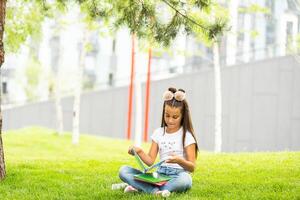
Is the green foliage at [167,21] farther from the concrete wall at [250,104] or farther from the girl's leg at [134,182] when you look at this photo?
the concrete wall at [250,104]

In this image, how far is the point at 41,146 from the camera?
15.2 m

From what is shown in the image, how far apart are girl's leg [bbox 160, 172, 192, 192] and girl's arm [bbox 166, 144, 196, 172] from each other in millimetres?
90

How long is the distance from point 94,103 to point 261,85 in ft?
25.1

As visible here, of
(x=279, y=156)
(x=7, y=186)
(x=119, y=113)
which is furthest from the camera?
(x=119, y=113)

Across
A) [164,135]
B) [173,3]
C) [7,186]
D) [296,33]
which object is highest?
[296,33]

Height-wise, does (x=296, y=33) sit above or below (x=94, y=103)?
above

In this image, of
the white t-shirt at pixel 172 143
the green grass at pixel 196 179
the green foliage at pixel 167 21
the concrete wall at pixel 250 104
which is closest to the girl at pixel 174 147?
the white t-shirt at pixel 172 143

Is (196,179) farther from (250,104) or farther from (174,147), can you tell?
(250,104)

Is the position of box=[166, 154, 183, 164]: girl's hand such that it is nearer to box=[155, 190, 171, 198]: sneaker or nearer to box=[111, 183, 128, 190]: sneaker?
box=[155, 190, 171, 198]: sneaker

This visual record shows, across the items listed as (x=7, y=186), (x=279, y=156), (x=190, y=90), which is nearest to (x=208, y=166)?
(x=279, y=156)

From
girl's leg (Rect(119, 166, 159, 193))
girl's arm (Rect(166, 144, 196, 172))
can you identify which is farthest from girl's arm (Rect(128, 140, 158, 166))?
girl's arm (Rect(166, 144, 196, 172))

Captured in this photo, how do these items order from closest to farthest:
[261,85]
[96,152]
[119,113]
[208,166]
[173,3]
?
[173,3] < [208,166] < [96,152] < [261,85] < [119,113]

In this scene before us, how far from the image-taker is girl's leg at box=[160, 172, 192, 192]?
5508mm

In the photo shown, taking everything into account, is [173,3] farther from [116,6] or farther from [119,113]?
[119,113]
